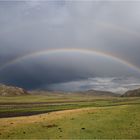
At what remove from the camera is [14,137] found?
1203 inches

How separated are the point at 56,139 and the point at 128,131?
8179 mm

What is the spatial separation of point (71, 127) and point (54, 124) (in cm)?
363

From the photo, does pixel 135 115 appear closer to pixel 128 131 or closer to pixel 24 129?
pixel 128 131

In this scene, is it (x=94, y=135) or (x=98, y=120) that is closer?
(x=94, y=135)

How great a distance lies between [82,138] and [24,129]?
9.24 m

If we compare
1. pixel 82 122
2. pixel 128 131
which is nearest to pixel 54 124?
pixel 82 122

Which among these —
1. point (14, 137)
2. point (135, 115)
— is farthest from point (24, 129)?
point (135, 115)

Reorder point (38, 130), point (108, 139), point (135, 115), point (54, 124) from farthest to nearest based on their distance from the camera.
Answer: point (135, 115) < point (54, 124) < point (38, 130) < point (108, 139)

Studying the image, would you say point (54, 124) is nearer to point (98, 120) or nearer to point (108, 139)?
point (98, 120)

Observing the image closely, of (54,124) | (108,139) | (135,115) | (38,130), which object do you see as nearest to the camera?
(108,139)

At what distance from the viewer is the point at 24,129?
35031 millimetres

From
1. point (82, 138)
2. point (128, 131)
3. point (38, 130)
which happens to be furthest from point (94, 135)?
point (38, 130)

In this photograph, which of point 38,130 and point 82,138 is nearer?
point 82,138

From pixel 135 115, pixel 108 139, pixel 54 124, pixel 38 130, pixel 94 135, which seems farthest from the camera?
pixel 135 115
